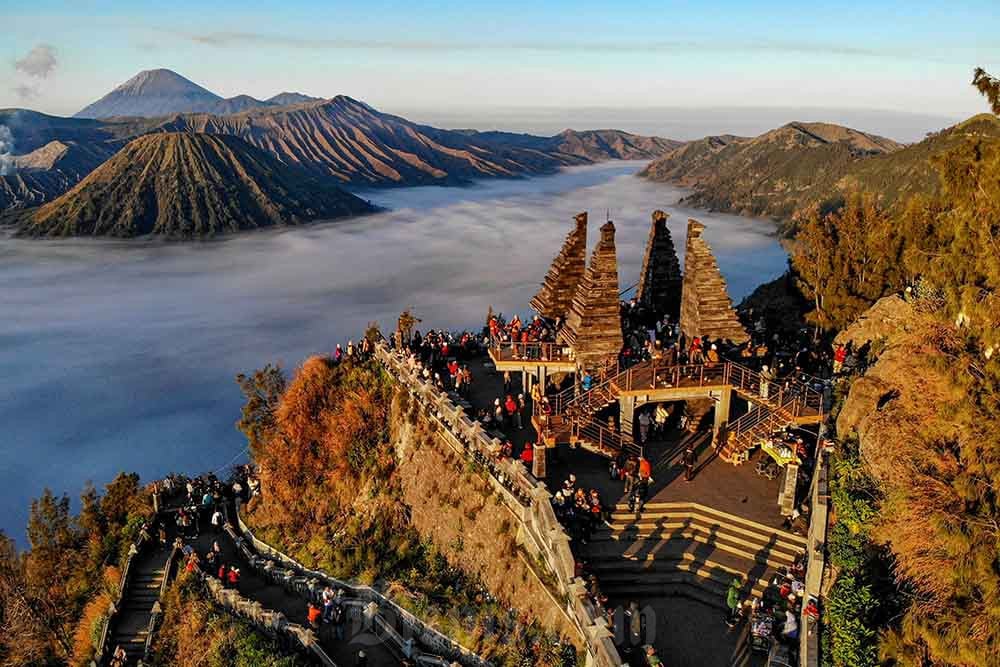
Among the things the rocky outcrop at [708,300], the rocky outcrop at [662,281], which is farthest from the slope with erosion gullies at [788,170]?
the rocky outcrop at [708,300]

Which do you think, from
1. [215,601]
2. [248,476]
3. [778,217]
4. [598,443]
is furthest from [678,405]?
[778,217]

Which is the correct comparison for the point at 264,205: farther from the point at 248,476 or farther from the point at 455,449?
the point at 455,449

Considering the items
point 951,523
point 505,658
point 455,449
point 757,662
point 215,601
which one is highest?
point 951,523

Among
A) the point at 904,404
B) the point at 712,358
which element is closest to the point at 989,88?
the point at 904,404

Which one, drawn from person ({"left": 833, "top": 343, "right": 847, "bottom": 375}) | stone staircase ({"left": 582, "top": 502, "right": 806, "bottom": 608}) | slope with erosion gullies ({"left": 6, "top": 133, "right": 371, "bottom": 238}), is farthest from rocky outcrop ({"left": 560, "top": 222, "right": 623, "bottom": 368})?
slope with erosion gullies ({"left": 6, "top": 133, "right": 371, "bottom": 238})

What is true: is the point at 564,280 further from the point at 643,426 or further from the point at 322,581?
the point at 322,581

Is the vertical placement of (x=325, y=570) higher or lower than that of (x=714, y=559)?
lower
